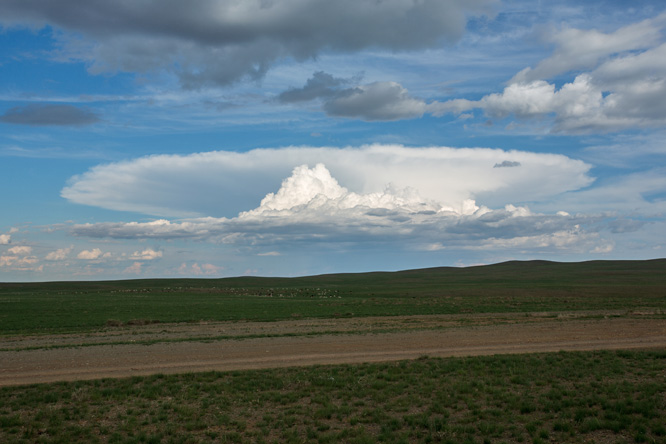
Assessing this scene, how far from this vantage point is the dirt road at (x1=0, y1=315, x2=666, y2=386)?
21.8 metres

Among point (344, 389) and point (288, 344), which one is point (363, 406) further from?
point (288, 344)

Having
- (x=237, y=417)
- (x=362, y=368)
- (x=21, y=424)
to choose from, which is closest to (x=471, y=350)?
(x=362, y=368)

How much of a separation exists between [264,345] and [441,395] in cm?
1490

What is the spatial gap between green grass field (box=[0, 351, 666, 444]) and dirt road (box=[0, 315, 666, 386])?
10.6 feet

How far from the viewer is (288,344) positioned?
28.4 m

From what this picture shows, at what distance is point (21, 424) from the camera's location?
A: 13.5 meters

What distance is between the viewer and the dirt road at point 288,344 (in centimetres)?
2180

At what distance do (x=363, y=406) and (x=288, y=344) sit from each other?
1400 cm

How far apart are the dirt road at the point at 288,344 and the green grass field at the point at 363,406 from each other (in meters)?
3.22

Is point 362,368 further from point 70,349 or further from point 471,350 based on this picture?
point 70,349

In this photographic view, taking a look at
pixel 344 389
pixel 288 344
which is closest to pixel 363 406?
pixel 344 389

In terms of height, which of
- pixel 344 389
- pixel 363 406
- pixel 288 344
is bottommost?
pixel 288 344

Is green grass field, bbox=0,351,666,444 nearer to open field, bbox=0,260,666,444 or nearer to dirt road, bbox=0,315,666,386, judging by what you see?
open field, bbox=0,260,666,444

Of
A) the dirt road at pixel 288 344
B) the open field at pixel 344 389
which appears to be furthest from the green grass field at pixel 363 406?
the dirt road at pixel 288 344
